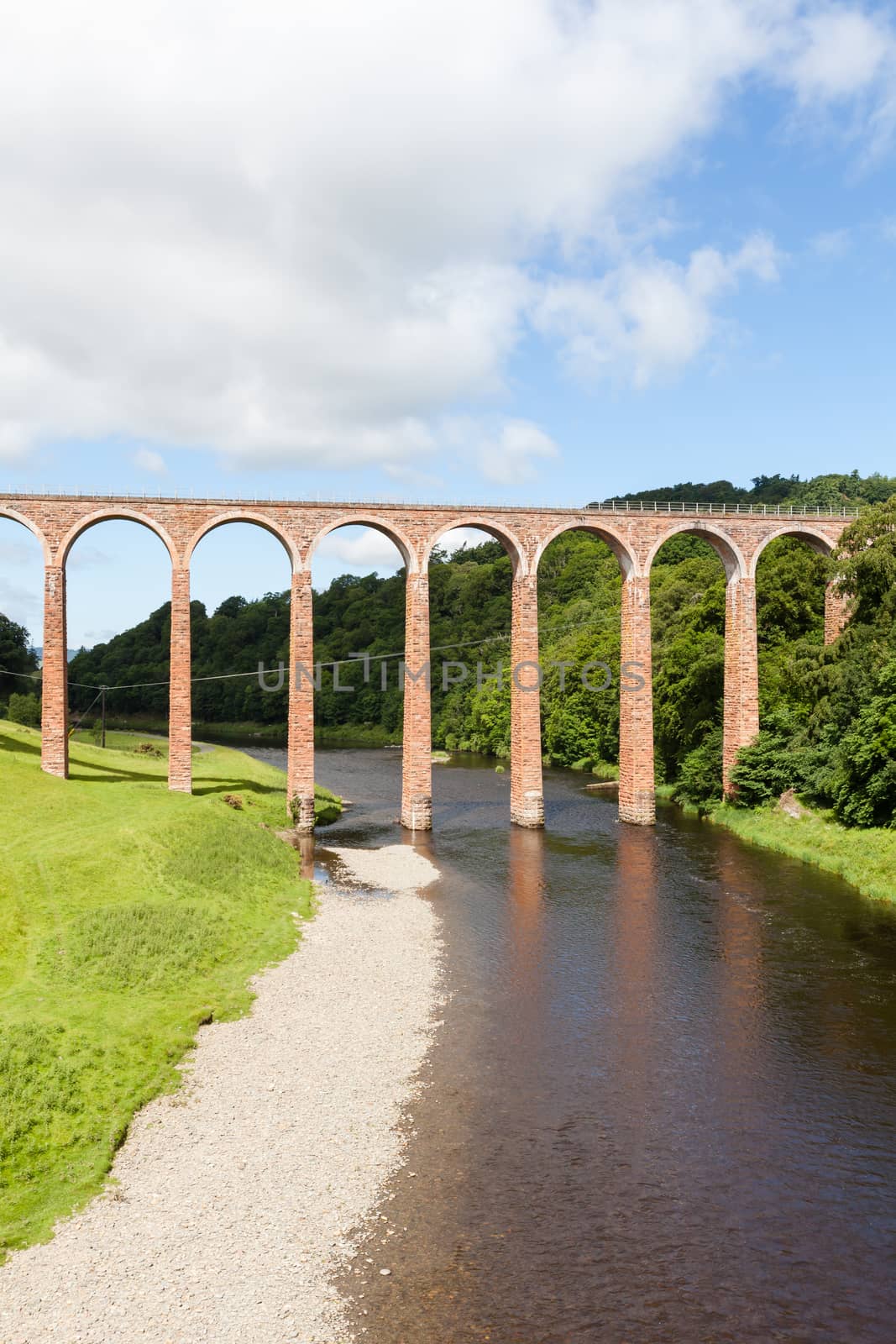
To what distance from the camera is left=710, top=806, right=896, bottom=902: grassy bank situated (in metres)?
32.2

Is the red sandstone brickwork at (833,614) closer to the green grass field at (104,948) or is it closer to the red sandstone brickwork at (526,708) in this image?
the red sandstone brickwork at (526,708)

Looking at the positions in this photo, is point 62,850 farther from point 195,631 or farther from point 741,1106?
point 195,631

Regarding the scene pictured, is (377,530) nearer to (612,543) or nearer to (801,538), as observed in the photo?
(612,543)

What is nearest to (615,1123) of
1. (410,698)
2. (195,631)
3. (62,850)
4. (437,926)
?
(437,926)

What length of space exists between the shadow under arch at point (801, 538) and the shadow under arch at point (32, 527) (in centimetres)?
3603

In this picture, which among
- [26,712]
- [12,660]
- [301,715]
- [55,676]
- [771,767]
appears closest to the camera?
[55,676]

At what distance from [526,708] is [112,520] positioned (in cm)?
2273

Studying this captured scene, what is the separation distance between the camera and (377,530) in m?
45.1

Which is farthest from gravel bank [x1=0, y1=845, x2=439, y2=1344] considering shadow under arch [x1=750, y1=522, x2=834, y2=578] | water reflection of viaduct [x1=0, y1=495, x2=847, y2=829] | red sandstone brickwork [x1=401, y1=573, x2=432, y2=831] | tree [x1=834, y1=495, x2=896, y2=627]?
shadow under arch [x1=750, y1=522, x2=834, y2=578]

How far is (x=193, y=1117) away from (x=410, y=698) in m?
28.6

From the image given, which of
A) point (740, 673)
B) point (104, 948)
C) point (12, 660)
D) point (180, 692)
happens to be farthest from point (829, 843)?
point (12, 660)

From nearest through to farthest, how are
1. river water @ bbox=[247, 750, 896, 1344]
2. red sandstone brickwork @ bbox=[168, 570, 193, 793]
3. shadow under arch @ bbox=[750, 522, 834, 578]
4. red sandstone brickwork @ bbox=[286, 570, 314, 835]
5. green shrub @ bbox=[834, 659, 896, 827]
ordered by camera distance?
river water @ bbox=[247, 750, 896, 1344] → green shrub @ bbox=[834, 659, 896, 827] → red sandstone brickwork @ bbox=[168, 570, 193, 793] → red sandstone brickwork @ bbox=[286, 570, 314, 835] → shadow under arch @ bbox=[750, 522, 834, 578]

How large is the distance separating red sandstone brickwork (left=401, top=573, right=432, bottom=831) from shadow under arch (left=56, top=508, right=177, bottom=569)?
11.9 metres

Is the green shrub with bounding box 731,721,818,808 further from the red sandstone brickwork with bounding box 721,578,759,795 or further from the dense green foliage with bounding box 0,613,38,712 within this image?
the dense green foliage with bounding box 0,613,38,712
